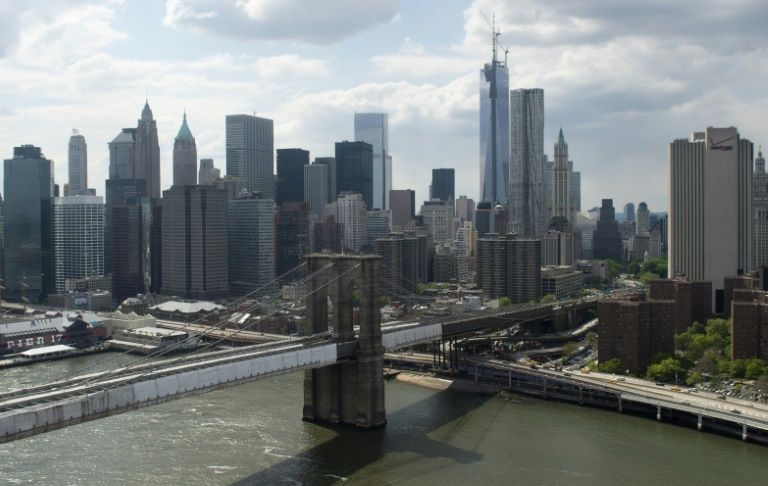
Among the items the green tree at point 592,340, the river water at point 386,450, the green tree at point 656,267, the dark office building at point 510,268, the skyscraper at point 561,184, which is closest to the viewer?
the river water at point 386,450

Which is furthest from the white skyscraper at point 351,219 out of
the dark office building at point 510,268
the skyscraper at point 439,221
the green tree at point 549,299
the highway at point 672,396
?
the highway at point 672,396

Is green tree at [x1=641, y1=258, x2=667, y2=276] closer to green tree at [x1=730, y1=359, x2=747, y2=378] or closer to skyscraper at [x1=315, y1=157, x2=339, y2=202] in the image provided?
skyscraper at [x1=315, y1=157, x2=339, y2=202]

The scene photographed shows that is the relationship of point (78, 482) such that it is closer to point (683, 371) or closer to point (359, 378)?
point (359, 378)

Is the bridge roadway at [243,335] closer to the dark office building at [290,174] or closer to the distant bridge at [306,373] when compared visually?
the distant bridge at [306,373]

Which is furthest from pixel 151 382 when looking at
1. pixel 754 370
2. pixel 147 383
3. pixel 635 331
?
pixel 754 370

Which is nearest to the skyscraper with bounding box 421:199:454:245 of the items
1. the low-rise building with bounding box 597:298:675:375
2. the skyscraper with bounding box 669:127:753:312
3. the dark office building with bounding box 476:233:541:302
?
the dark office building with bounding box 476:233:541:302

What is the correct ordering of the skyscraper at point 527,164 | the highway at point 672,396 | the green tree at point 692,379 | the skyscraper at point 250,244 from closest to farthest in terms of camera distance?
the highway at point 672,396
the green tree at point 692,379
the skyscraper at point 250,244
the skyscraper at point 527,164
